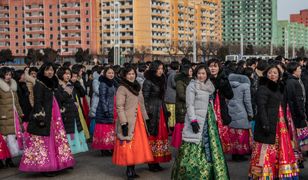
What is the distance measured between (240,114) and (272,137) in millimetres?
2390

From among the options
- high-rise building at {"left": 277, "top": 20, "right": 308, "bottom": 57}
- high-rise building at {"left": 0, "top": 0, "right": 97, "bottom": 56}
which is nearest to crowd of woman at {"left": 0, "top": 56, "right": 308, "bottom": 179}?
high-rise building at {"left": 0, "top": 0, "right": 97, "bottom": 56}

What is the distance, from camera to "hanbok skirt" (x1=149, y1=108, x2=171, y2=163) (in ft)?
26.0

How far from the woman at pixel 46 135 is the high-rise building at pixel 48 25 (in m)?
88.4

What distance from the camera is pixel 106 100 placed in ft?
31.6

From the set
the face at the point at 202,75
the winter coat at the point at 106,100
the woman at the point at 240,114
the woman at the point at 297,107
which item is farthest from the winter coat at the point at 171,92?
the face at the point at 202,75

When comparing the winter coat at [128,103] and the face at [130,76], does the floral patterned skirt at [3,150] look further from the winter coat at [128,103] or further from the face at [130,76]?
the face at [130,76]

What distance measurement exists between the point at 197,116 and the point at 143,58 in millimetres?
81779

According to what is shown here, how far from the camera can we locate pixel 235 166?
8320 mm

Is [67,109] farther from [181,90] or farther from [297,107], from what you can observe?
[297,107]

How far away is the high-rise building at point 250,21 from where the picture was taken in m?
142

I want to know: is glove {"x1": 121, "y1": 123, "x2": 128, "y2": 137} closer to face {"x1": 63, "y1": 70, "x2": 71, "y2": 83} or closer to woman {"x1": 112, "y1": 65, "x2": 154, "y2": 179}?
woman {"x1": 112, "y1": 65, "x2": 154, "y2": 179}

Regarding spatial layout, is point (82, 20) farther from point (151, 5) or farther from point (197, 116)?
point (197, 116)

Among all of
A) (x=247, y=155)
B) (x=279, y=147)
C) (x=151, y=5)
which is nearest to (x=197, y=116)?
(x=279, y=147)

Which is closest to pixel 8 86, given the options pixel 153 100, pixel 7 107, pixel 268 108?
pixel 7 107
